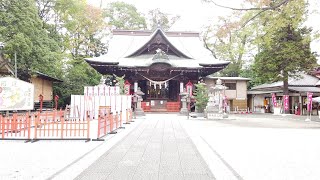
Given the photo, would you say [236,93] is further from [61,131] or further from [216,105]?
[61,131]

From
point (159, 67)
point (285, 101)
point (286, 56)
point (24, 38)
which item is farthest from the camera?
point (159, 67)

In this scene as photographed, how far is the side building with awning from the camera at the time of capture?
32.3 metres

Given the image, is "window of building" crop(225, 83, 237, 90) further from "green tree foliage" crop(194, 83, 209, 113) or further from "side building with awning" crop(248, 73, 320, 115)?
"green tree foliage" crop(194, 83, 209, 113)

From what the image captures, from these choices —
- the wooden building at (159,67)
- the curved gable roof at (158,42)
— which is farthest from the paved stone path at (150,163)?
the curved gable roof at (158,42)

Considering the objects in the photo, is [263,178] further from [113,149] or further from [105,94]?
[105,94]

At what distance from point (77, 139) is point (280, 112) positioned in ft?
85.4

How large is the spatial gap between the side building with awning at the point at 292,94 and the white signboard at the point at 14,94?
27146mm

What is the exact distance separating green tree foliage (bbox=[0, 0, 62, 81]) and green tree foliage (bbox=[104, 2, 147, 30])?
23301mm

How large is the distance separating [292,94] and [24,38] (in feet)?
89.1

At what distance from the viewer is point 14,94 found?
12.5 m

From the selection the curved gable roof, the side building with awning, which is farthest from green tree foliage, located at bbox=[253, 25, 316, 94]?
the curved gable roof

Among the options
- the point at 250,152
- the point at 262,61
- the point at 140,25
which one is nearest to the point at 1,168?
the point at 250,152

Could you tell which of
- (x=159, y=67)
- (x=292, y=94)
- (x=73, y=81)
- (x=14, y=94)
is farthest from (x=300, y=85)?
(x=14, y=94)

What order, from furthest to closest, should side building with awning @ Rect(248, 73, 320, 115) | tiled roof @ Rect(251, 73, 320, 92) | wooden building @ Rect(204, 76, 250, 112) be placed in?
1. wooden building @ Rect(204, 76, 250, 112)
2. tiled roof @ Rect(251, 73, 320, 92)
3. side building with awning @ Rect(248, 73, 320, 115)
